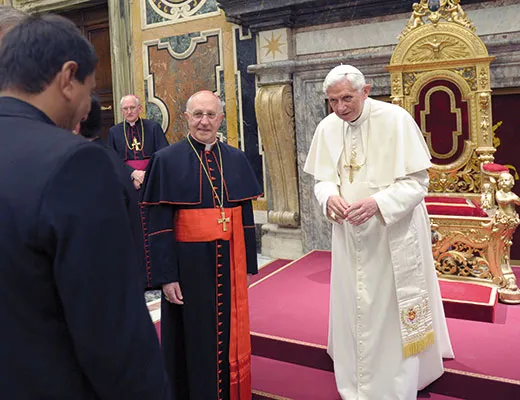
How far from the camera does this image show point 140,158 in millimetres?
5242

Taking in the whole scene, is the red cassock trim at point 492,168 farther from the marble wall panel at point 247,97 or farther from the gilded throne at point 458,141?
the marble wall panel at point 247,97


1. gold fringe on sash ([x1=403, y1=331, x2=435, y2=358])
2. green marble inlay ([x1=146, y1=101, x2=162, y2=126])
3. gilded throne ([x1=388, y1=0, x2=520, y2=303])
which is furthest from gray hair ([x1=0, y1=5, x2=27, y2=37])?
green marble inlay ([x1=146, y1=101, x2=162, y2=126])

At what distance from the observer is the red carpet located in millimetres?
2782

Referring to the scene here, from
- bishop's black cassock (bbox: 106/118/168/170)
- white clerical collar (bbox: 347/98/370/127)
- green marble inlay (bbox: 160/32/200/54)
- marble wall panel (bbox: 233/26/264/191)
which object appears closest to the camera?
white clerical collar (bbox: 347/98/370/127)

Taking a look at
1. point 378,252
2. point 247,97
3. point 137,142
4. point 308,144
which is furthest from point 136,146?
point 378,252

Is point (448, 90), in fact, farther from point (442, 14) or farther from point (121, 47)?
point (121, 47)

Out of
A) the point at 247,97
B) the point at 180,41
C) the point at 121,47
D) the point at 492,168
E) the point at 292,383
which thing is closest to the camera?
the point at 292,383

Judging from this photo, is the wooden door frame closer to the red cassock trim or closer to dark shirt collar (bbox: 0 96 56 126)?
the red cassock trim

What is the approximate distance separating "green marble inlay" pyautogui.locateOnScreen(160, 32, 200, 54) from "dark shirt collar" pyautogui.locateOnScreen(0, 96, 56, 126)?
551 cm

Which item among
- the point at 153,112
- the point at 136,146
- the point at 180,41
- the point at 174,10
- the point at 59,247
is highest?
the point at 174,10

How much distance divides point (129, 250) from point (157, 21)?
6061 millimetres

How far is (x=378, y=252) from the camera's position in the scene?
8.72 feet

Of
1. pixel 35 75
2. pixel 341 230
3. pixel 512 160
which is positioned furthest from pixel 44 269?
pixel 512 160

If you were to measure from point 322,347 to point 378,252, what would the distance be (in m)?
0.81
